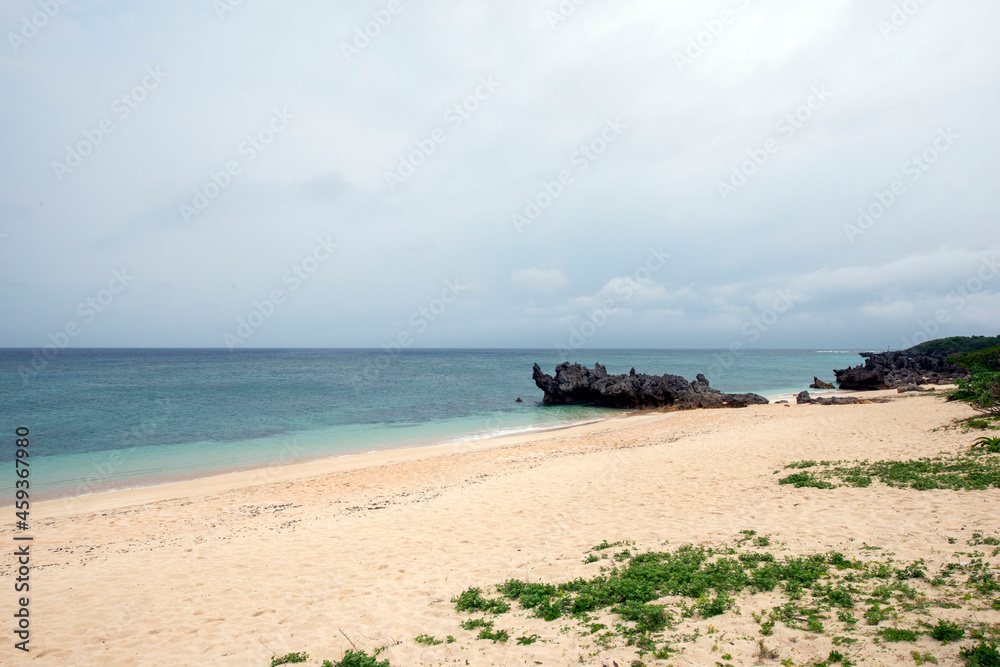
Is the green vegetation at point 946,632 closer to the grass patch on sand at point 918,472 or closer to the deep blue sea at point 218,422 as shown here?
the grass patch on sand at point 918,472

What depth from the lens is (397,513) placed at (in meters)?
12.2

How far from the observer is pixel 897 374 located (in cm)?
4916

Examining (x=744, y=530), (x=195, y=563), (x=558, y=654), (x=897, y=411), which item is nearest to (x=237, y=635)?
(x=195, y=563)

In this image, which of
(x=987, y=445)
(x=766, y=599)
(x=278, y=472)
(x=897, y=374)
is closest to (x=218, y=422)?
(x=278, y=472)

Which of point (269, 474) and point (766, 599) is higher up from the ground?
point (766, 599)

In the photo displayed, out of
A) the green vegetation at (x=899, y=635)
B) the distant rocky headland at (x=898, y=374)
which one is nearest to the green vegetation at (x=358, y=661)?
the green vegetation at (x=899, y=635)

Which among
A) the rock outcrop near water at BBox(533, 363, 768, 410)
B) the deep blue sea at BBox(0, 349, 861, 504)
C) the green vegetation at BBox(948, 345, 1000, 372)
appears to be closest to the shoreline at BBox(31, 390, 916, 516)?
the deep blue sea at BBox(0, 349, 861, 504)

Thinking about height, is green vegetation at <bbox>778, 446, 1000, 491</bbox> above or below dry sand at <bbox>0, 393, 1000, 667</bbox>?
above

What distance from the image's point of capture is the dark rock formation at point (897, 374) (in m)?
46.6

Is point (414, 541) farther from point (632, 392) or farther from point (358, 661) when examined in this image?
point (632, 392)

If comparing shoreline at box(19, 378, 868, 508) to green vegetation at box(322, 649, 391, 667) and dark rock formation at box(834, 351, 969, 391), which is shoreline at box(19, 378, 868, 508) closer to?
green vegetation at box(322, 649, 391, 667)

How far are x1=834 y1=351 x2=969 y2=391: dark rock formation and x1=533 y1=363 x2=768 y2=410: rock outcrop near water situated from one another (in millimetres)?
20125

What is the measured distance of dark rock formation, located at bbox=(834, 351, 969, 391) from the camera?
46.6 m

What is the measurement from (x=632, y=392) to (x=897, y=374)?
31189mm
